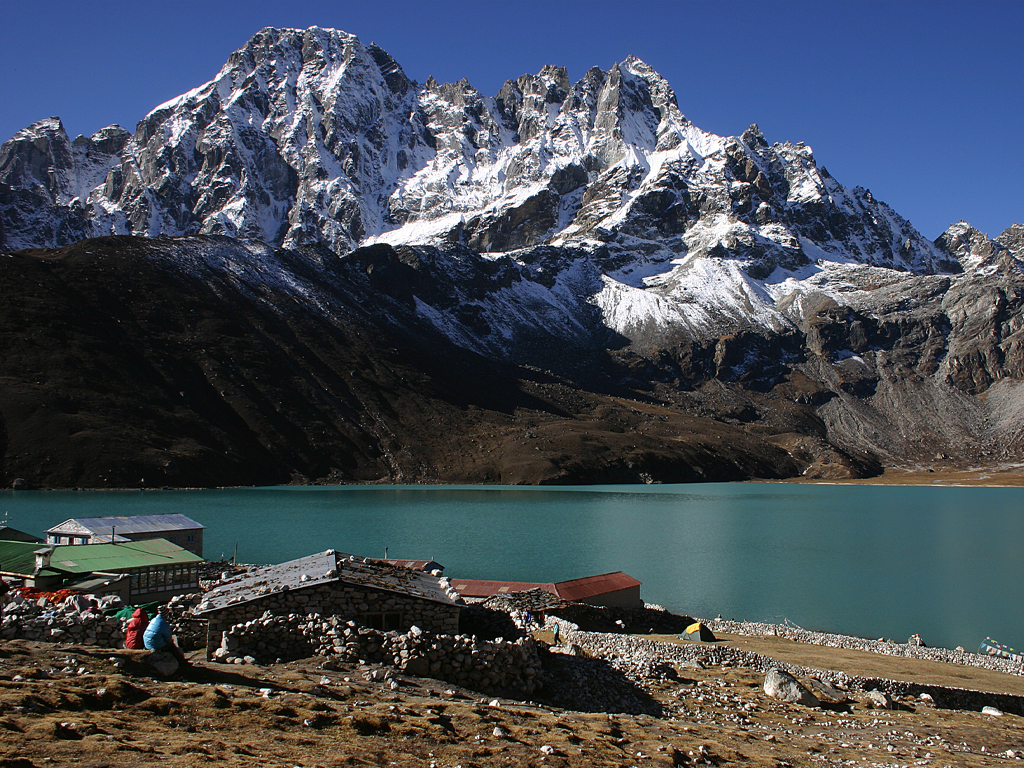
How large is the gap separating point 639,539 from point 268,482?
93.8 metres

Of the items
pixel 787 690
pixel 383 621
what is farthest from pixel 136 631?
pixel 787 690

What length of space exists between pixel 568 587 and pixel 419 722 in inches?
1041

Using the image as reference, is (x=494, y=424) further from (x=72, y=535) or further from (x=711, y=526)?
(x=72, y=535)

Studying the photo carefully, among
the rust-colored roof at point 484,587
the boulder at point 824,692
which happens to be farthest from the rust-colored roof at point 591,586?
the boulder at point 824,692

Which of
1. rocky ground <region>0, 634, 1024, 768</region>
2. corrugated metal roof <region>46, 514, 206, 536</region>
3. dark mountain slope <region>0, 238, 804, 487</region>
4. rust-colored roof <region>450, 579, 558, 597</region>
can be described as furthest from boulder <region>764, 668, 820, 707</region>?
dark mountain slope <region>0, 238, 804, 487</region>

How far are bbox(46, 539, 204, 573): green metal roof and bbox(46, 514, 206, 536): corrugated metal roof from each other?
407 inches

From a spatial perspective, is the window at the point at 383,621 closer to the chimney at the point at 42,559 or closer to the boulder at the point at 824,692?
the boulder at the point at 824,692

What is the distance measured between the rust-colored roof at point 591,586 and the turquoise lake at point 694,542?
1013 cm

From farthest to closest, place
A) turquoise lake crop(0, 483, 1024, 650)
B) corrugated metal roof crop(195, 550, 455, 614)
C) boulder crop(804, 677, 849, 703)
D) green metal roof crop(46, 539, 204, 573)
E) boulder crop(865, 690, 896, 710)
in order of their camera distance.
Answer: turquoise lake crop(0, 483, 1024, 650) < green metal roof crop(46, 539, 204, 573) < boulder crop(865, 690, 896, 710) < boulder crop(804, 677, 849, 703) < corrugated metal roof crop(195, 550, 455, 614)

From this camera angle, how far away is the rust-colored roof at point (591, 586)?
1468 inches

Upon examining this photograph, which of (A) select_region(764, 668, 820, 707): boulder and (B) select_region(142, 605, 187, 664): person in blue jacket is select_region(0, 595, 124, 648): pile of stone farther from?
(A) select_region(764, 668, 820, 707): boulder

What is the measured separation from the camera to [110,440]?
133000mm

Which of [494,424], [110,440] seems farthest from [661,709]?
[494,424]

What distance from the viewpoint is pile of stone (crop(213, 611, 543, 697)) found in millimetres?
16172
